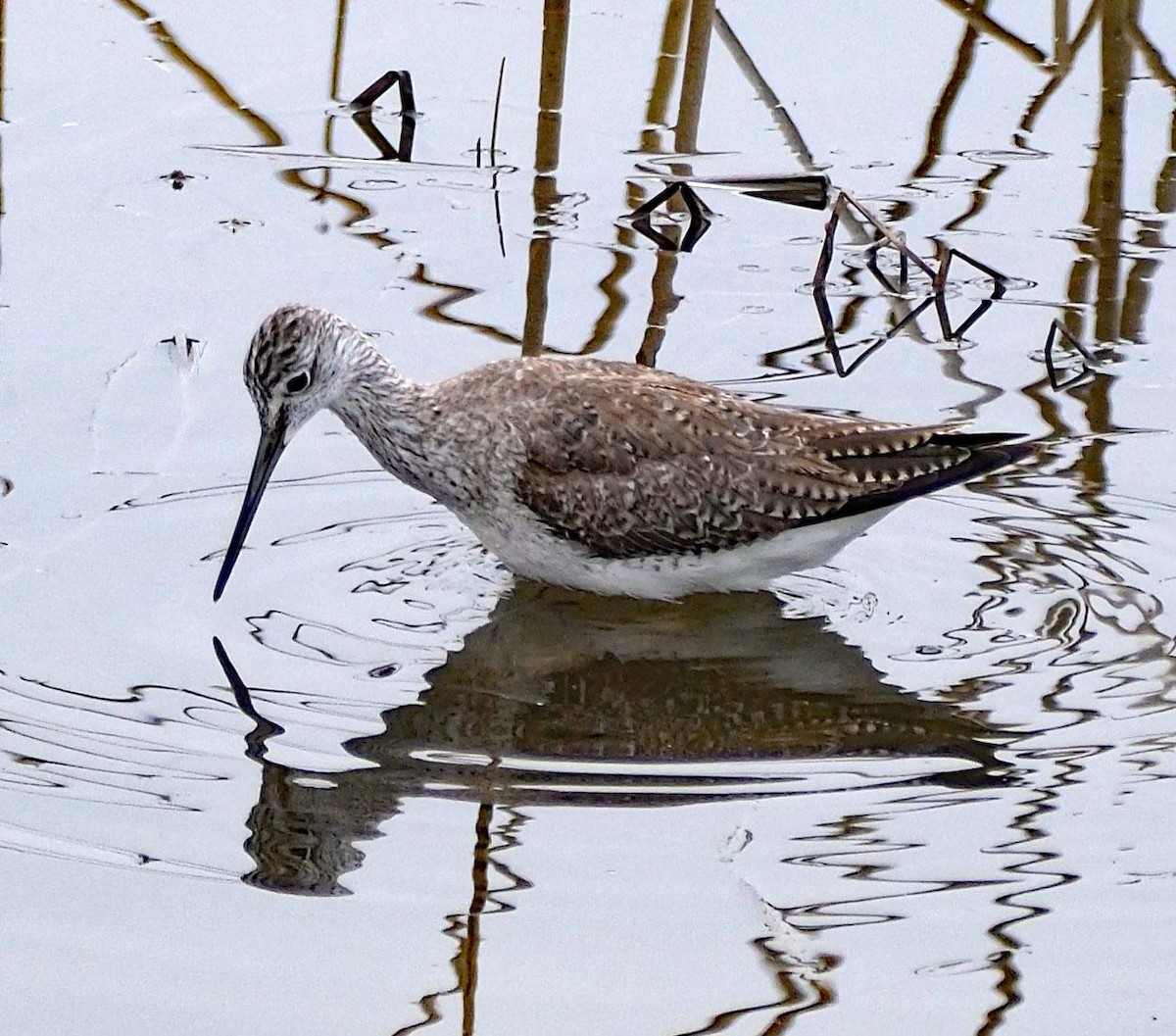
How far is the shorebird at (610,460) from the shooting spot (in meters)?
7.96

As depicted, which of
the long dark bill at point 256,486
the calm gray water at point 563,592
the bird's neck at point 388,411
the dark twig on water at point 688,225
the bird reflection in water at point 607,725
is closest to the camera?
the calm gray water at point 563,592

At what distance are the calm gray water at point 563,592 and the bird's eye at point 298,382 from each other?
641 millimetres

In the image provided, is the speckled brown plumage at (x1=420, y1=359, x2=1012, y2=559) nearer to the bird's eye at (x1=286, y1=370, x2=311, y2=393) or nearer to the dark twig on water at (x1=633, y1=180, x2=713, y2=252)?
the bird's eye at (x1=286, y1=370, x2=311, y2=393)

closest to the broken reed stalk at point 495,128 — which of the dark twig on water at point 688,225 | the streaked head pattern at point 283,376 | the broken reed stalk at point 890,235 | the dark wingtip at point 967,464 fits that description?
the dark twig on water at point 688,225

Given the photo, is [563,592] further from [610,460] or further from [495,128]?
[495,128]

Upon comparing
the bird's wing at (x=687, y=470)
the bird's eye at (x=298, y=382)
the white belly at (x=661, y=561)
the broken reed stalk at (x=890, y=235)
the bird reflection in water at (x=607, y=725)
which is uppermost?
the broken reed stalk at (x=890, y=235)

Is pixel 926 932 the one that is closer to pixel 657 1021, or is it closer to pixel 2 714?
pixel 657 1021

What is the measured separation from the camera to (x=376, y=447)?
8.25 m

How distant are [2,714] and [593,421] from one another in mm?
2375

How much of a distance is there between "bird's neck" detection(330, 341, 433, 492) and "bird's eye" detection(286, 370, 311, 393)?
0.25 metres

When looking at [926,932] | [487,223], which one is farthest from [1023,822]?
[487,223]

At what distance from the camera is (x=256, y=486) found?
7867mm

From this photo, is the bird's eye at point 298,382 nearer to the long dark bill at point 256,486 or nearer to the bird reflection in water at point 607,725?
the long dark bill at point 256,486

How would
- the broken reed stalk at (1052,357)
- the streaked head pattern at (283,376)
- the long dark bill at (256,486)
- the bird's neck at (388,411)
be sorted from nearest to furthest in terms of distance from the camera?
the long dark bill at (256,486) < the streaked head pattern at (283,376) < the bird's neck at (388,411) < the broken reed stalk at (1052,357)
